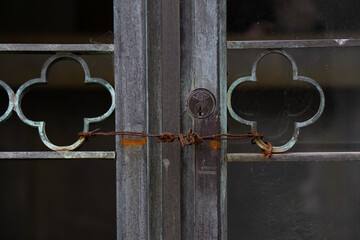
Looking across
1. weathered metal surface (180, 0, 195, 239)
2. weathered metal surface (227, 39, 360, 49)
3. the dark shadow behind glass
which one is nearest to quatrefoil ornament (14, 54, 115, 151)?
weathered metal surface (180, 0, 195, 239)

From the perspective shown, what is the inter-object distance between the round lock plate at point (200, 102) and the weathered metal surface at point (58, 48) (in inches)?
7.4

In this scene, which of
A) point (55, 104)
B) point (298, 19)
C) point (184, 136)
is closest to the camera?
point (184, 136)

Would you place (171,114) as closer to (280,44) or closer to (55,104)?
(280,44)

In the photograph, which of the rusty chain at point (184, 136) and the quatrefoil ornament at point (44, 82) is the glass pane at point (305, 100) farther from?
the quatrefoil ornament at point (44, 82)

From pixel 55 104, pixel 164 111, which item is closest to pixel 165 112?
pixel 164 111

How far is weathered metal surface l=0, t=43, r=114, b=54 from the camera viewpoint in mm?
777

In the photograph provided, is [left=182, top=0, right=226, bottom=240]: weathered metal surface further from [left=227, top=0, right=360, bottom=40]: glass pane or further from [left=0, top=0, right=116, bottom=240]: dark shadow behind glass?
[left=0, top=0, right=116, bottom=240]: dark shadow behind glass

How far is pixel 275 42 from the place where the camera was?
2.58 ft

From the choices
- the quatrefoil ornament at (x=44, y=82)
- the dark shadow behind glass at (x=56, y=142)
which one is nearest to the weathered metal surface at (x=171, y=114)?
the quatrefoil ornament at (x=44, y=82)

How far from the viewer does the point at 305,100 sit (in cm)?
91

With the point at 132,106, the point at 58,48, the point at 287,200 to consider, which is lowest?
the point at 287,200

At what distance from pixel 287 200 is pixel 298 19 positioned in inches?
16.4

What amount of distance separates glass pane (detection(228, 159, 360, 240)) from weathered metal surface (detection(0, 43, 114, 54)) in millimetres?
392

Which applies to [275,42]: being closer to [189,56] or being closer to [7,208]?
[189,56]
